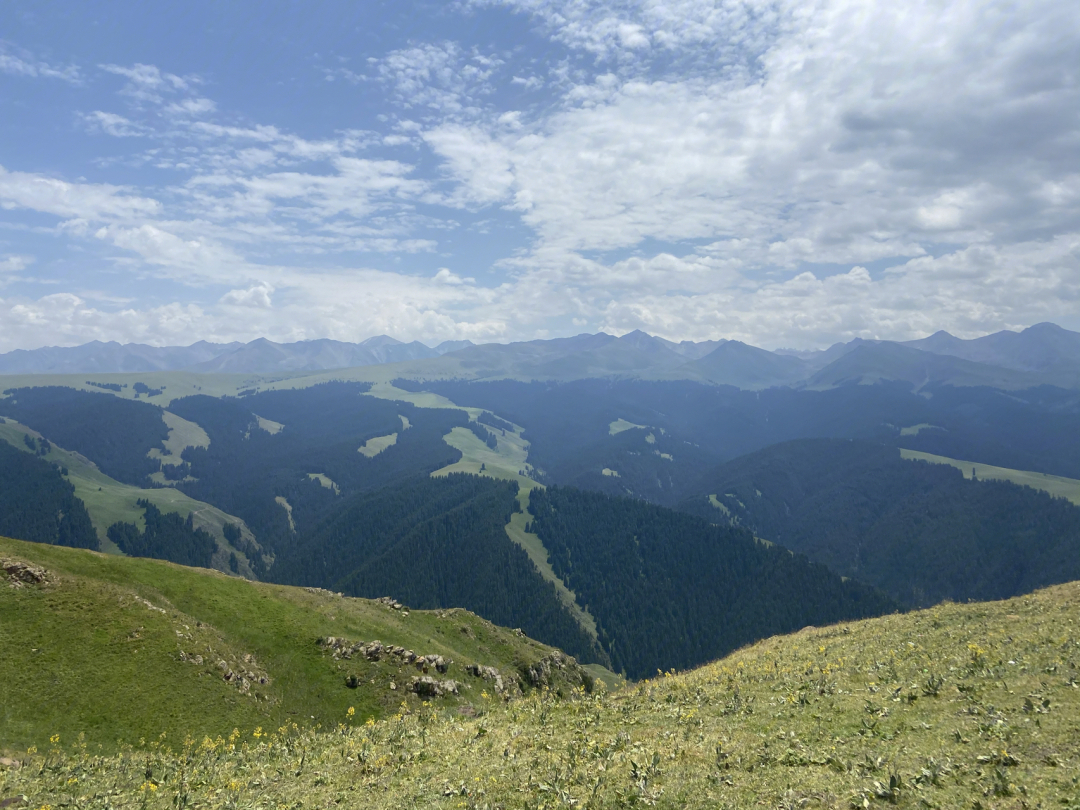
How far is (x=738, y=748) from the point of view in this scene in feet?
66.8

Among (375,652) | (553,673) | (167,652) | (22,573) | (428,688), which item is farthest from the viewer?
(553,673)

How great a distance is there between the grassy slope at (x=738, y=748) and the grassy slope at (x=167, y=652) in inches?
790

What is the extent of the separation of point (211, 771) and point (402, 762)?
1119 cm

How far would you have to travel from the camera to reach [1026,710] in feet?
63.4

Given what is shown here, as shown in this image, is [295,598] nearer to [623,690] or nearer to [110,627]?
[110,627]

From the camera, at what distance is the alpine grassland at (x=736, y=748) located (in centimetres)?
1617

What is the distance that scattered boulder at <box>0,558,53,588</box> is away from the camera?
189 feet

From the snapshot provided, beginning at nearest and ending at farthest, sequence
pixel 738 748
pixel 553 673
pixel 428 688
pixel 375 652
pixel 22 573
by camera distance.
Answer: pixel 738 748
pixel 22 573
pixel 428 688
pixel 375 652
pixel 553 673

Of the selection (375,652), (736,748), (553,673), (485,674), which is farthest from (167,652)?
(736,748)

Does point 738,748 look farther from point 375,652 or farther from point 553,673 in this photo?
point 553,673

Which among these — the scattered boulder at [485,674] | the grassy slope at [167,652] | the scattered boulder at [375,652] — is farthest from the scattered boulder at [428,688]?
the scattered boulder at [485,674]

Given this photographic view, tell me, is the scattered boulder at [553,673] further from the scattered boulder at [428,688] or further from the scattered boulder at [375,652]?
the scattered boulder at [428,688]

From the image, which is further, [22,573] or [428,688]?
[428,688]

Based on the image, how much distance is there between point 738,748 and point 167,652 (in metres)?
61.5
